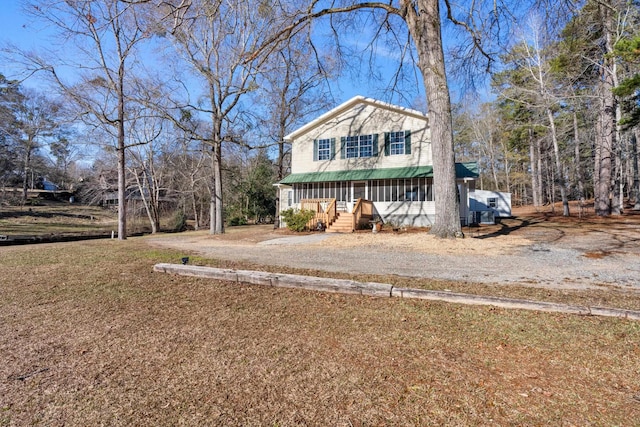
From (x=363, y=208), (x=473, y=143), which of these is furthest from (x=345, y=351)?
(x=473, y=143)

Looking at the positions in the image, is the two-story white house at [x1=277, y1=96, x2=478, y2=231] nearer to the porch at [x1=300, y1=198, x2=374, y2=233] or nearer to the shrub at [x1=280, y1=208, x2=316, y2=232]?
the porch at [x1=300, y1=198, x2=374, y2=233]

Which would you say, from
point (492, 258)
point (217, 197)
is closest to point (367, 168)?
point (217, 197)

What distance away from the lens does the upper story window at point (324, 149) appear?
61.8 ft

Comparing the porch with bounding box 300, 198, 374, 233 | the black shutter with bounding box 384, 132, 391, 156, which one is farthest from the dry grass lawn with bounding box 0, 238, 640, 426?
the black shutter with bounding box 384, 132, 391, 156

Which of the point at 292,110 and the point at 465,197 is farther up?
the point at 292,110

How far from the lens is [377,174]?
1686 centimetres

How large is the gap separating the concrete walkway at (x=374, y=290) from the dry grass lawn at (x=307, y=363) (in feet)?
0.52

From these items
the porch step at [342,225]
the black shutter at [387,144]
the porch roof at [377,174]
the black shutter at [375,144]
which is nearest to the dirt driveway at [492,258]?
the porch step at [342,225]

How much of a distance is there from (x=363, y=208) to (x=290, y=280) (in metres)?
12.0

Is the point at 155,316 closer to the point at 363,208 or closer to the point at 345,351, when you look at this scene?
the point at 345,351

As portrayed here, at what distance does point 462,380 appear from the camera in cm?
243

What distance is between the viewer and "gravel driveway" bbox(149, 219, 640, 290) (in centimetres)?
554

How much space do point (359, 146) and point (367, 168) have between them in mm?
1445

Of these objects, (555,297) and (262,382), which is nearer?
(262,382)
